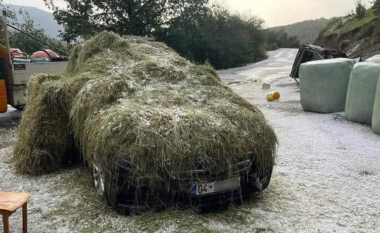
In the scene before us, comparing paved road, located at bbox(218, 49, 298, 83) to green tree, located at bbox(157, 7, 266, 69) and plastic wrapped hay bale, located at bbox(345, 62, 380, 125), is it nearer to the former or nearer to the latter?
green tree, located at bbox(157, 7, 266, 69)

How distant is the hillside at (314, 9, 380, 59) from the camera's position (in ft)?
62.3

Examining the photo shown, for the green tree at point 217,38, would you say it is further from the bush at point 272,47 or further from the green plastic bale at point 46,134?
the green plastic bale at point 46,134

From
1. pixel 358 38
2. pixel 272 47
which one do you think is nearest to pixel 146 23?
pixel 358 38

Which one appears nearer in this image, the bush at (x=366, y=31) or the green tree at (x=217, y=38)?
the bush at (x=366, y=31)

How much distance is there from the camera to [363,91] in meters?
7.91

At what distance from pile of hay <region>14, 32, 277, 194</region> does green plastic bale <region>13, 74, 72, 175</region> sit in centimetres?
1

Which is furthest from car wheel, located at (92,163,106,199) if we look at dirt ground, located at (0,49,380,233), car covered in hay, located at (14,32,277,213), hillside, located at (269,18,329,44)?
hillside, located at (269,18,329,44)

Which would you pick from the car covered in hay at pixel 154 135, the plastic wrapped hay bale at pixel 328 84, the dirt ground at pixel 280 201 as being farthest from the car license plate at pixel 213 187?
the plastic wrapped hay bale at pixel 328 84

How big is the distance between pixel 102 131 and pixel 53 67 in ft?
20.9

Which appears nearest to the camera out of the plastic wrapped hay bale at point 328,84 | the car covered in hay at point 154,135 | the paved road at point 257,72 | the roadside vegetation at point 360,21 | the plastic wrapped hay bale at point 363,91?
the car covered in hay at point 154,135

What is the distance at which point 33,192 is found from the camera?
4.45 metres

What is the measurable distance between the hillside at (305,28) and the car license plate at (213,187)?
192 feet

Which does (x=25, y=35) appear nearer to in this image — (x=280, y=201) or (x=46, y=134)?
(x=46, y=134)

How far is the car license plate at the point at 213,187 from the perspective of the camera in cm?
350
